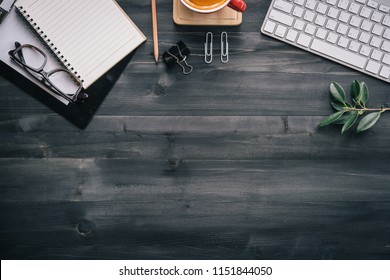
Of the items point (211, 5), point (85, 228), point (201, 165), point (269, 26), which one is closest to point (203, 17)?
point (211, 5)

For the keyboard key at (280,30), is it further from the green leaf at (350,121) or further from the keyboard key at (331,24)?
the green leaf at (350,121)

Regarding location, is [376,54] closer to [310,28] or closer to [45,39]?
[310,28]

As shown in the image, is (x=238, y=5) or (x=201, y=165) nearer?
(x=238, y=5)

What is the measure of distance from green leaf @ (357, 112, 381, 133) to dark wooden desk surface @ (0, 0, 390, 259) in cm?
4

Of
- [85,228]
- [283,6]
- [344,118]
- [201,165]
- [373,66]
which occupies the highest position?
[283,6]

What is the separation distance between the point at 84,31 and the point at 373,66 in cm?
72

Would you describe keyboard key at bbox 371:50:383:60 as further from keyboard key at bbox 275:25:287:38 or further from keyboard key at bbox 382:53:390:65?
keyboard key at bbox 275:25:287:38

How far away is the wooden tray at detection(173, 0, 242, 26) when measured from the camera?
104 cm

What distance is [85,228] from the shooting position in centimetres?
110

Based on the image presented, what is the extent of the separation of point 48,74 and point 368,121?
80 centimetres

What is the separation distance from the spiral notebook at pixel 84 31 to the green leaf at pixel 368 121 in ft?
1.97

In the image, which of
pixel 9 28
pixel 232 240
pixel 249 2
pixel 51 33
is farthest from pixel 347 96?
pixel 9 28

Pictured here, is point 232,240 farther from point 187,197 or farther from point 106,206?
point 106,206

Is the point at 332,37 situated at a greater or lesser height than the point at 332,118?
greater
